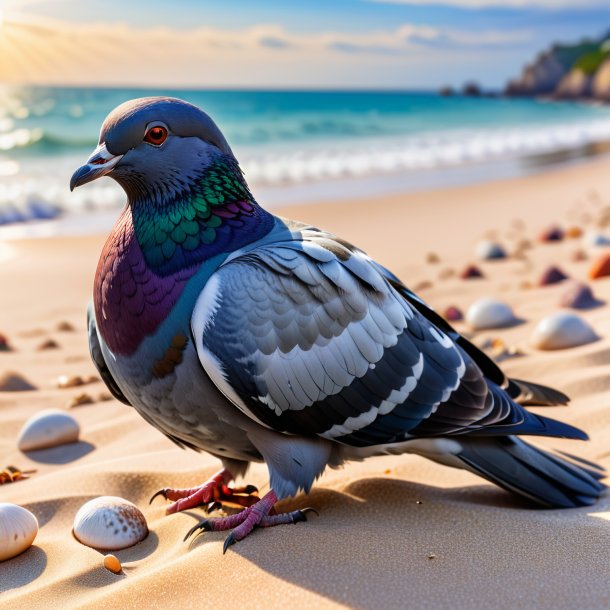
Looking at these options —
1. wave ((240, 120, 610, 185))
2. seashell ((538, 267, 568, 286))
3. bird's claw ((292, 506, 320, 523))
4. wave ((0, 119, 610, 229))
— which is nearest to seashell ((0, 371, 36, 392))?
bird's claw ((292, 506, 320, 523))

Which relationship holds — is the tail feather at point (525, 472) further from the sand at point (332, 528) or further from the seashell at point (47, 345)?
the seashell at point (47, 345)

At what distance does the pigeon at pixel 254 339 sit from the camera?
2402 mm

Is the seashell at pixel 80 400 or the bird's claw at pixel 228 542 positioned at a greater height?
the bird's claw at pixel 228 542

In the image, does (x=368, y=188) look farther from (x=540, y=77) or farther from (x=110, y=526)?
(x=540, y=77)

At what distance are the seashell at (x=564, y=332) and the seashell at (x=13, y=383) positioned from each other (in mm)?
2764

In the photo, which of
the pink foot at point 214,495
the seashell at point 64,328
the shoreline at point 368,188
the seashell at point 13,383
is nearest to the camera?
the pink foot at point 214,495

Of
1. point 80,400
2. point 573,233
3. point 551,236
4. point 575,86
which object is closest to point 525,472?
point 80,400

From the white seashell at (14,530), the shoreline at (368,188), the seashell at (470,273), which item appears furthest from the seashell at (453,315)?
the shoreline at (368,188)

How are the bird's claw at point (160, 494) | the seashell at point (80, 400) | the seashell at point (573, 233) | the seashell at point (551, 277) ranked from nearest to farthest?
the bird's claw at point (160, 494) < the seashell at point (80, 400) < the seashell at point (551, 277) < the seashell at point (573, 233)

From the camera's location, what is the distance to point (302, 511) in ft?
8.52

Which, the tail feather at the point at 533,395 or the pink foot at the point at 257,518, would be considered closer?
the pink foot at the point at 257,518

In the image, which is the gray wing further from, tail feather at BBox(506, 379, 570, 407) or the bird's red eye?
the bird's red eye

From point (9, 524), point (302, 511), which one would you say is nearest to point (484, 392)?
point (302, 511)

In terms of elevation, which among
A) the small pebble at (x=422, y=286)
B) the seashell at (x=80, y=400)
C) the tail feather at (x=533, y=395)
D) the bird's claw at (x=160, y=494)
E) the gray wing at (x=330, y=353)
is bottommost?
the seashell at (x=80, y=400)
